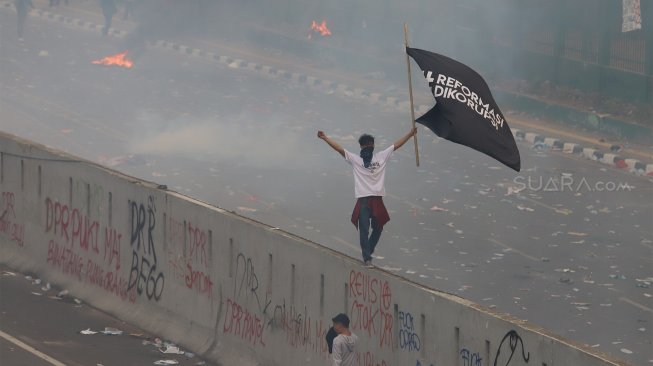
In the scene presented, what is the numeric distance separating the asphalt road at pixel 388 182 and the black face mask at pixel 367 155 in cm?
354

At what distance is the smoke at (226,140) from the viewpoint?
77.9ft

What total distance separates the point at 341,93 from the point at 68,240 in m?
14.8

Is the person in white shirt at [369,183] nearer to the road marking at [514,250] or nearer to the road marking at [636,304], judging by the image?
the road marking at [636,304]

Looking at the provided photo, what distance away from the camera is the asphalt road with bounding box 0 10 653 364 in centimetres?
1609

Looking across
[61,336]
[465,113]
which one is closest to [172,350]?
[61,336]

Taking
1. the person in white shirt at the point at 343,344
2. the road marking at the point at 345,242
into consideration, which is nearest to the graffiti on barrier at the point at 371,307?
the person in white shirt at the point at 343,344

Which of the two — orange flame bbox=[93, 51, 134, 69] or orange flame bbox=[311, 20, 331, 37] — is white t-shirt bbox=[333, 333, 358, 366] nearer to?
orange flame bbox=[93, 51, 134, 69]

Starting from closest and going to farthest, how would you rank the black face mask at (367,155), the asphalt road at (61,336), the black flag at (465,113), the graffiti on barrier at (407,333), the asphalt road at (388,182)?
the graffiti on barrier at (407,333) → the black flag at (465,113) → the black face mask at (367,155) → the asphalt road at (61,336) → the asphalt road at (388,182)

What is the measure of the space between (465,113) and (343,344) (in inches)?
81.9

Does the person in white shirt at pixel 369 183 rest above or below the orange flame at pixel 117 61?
below

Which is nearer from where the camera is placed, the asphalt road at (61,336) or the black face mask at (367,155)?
the black face mask at (367,155)

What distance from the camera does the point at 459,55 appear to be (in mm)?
30781

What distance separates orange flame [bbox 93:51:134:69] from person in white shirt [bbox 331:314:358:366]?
23273mm

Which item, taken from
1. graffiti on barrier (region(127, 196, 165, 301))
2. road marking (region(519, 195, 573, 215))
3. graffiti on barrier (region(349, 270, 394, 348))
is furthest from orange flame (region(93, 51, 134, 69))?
graffiti on barrier (region(349, 270, 394, 348))
